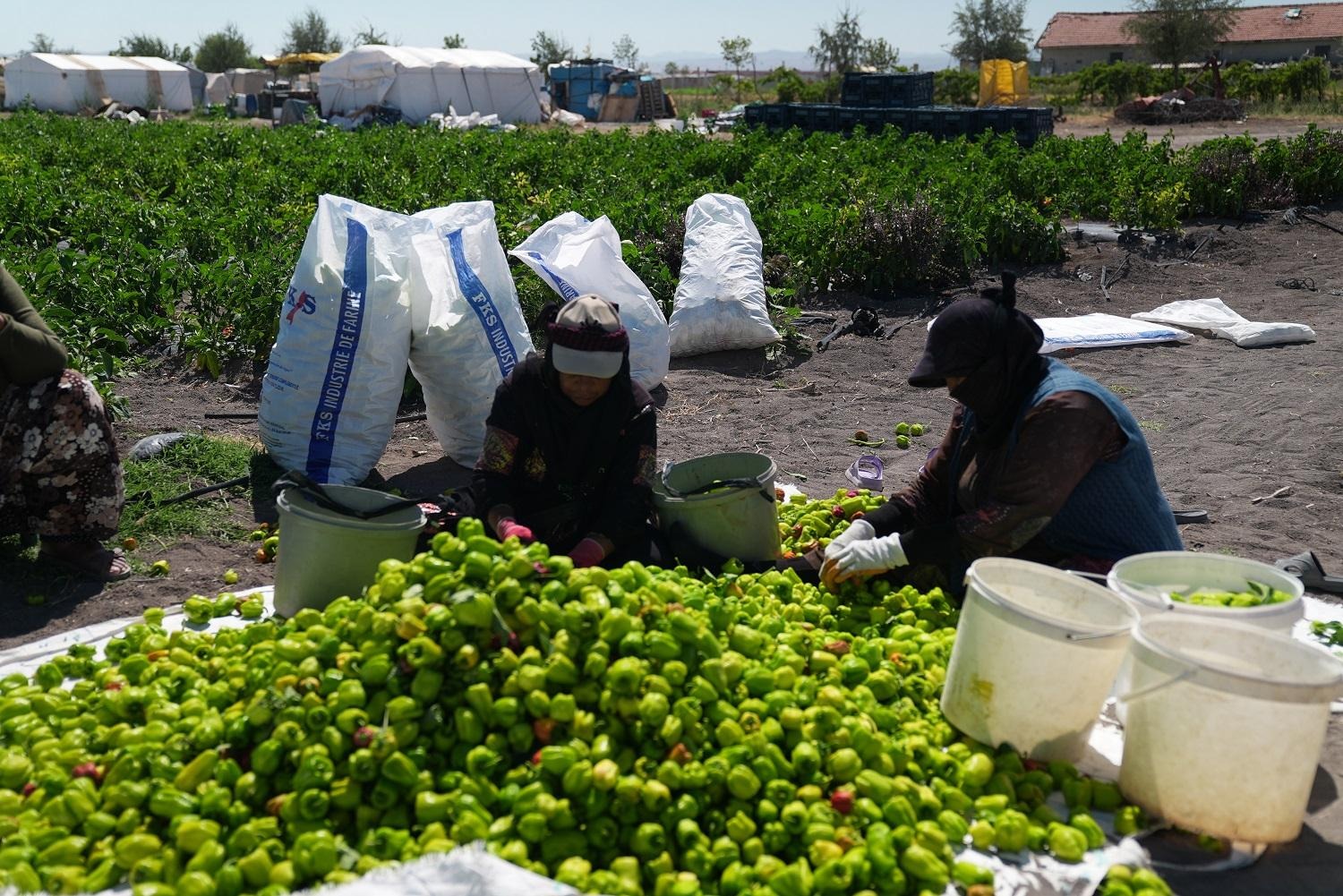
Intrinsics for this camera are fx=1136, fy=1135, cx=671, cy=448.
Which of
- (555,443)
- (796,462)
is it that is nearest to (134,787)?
(555,443)

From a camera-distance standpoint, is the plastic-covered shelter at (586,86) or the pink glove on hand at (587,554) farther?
the plastic-covered shelter at (586,86)

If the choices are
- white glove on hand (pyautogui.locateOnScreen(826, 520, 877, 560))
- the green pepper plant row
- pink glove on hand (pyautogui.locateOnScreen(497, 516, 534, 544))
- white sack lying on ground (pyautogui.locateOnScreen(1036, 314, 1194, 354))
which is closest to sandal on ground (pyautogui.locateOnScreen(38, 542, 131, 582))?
the green pepper plant row

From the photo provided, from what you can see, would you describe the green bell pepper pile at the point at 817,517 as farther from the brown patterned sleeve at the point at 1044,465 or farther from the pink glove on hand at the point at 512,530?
the pink glove on hand at the point at 512,530

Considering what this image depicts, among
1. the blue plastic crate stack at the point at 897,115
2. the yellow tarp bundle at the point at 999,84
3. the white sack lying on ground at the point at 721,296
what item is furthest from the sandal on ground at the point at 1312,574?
the yellow tarp bundle at the point at 999,84

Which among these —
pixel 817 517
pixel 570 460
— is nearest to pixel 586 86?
Result: pixel 817 517

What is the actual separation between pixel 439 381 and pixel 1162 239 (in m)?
8.25

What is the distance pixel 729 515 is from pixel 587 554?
0.57 m

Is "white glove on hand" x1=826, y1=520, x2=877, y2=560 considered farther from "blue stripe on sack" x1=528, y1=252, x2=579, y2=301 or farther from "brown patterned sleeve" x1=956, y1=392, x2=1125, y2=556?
"blue stripe on sack" x1=528, y1=252, x2=579, y2=301

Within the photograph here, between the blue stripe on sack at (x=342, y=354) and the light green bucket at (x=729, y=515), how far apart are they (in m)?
1.76

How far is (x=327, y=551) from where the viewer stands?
356 cm

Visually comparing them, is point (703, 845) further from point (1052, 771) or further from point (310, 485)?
point (310, 485)

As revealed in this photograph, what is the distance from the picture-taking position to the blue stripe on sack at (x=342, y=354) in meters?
5.03

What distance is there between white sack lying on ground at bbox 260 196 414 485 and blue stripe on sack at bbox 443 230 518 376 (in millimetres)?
277

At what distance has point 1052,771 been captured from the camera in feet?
9.37
